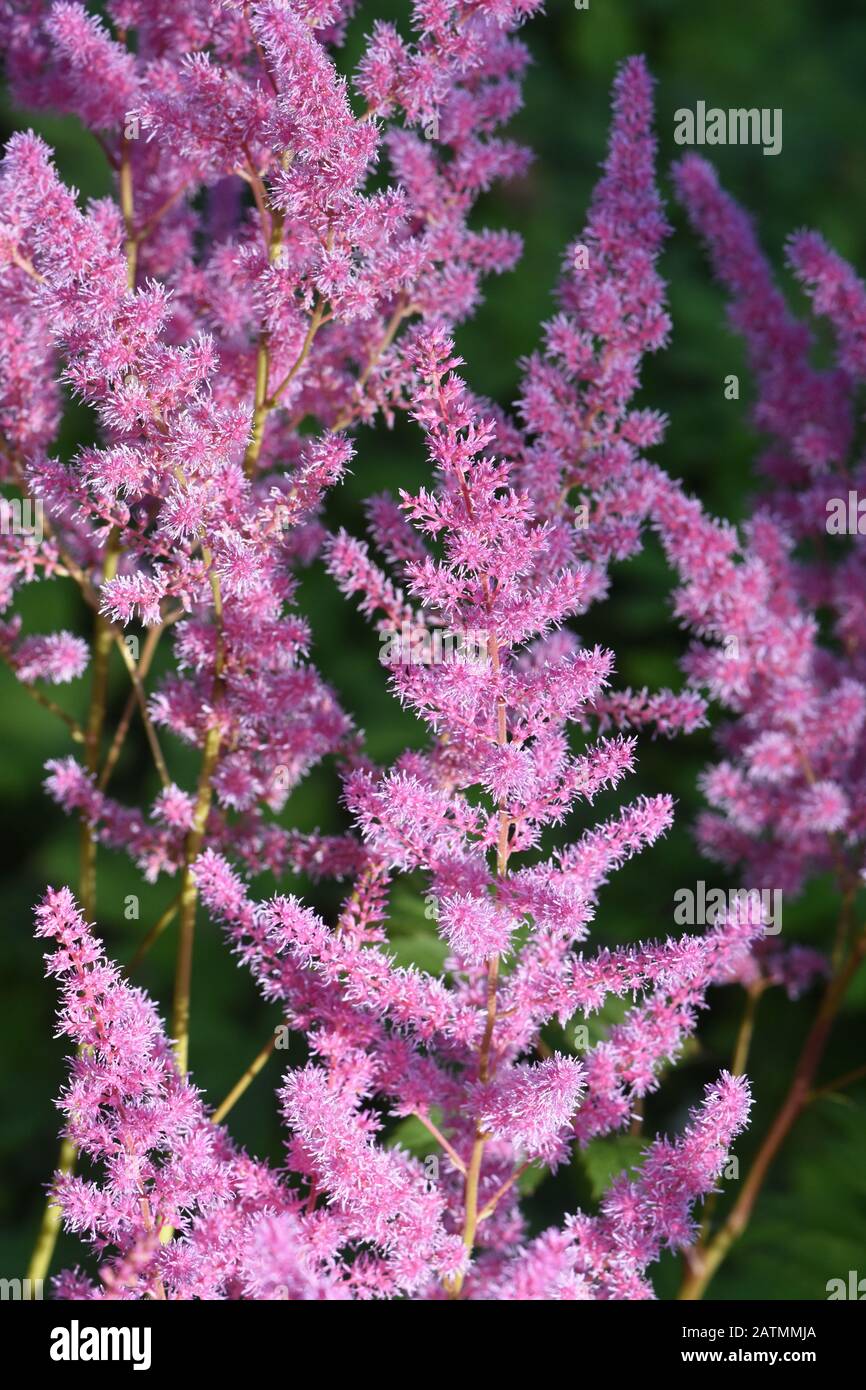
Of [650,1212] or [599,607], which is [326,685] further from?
[599,607]

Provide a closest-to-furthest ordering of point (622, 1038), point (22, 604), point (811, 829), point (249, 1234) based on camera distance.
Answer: point (249, 1234) → point (622, 1038) → point (811, 829) → point (22, 604)

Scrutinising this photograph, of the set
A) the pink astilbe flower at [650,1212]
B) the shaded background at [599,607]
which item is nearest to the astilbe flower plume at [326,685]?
the pink astilbe flower at [650,1212]

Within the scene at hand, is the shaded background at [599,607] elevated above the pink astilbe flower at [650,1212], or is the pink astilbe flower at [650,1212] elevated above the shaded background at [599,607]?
the shaded background at [599,607]

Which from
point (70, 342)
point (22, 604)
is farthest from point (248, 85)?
point (22, 604)

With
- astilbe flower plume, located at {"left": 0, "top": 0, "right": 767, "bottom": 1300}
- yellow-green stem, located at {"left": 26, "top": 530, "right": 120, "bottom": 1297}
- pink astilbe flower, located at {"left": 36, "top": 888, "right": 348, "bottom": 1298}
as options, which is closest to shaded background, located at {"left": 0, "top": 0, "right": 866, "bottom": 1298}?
yellow-green stem, located at {"left": 26, "top": 530, "right": 120, "bottom": 1297}

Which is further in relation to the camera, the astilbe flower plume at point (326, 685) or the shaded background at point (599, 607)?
the shaded background at point (599, 607)

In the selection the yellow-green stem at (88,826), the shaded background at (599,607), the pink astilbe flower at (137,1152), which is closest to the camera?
the pink astilbe flower at (137,1152)

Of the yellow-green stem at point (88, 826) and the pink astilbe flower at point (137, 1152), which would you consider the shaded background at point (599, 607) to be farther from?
the pink astilbe flower at point (137, 1152)

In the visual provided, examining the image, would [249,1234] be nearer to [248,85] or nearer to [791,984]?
[248,85]

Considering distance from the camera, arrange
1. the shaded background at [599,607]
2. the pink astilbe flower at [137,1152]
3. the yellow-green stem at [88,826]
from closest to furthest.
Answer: the pink astilbe flower at [137,1152] < the yellow-green stem at [88,826] < the shaded background at [599,607]
